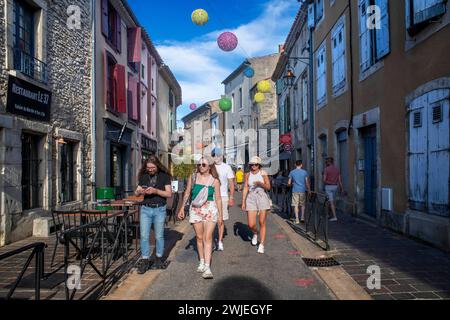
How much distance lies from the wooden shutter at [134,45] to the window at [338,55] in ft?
25.0

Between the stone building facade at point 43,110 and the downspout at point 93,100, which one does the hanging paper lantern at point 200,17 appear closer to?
the stone building facade at point 43,110

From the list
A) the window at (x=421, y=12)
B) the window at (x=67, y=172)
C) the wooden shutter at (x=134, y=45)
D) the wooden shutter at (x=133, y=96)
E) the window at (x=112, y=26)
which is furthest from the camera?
the wooden shutter at (x=134, y=45)

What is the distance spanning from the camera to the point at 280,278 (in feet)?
15.4

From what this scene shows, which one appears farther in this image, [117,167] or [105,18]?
[117,167]

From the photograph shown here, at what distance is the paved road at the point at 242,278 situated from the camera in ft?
13.4

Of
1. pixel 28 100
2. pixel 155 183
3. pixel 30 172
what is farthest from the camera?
pixel 30 172

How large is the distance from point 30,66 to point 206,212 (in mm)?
5467

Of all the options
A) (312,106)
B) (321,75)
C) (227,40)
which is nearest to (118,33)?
(227,40)

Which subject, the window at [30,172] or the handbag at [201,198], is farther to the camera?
the window at [30,172]

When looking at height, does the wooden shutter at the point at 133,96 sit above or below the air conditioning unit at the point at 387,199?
above

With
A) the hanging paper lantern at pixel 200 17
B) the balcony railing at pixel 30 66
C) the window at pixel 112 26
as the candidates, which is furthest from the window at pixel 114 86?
the balcony railing at pixel 30 66

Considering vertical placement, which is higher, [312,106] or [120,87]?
[120,87]

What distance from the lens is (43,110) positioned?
26.6ft

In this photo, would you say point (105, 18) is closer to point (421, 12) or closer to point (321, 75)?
point (321, 75)
